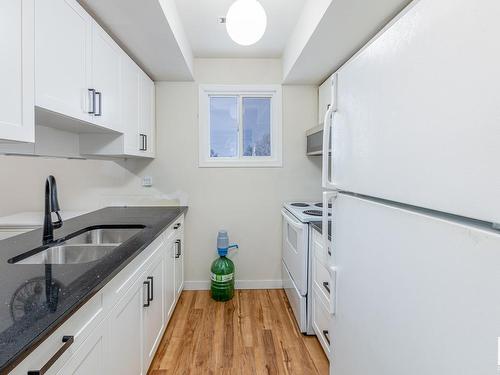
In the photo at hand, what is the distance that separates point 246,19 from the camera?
1.57 metres

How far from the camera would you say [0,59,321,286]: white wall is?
9.71ft

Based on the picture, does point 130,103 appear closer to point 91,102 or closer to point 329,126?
point 91,102

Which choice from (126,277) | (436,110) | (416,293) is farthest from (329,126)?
(126,277)

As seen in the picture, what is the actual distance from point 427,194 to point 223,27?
2.32 meters

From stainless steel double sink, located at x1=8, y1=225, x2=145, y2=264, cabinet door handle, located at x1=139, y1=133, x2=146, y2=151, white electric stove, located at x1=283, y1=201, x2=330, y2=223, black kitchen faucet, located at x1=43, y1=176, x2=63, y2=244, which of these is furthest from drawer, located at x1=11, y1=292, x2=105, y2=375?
cabinet door handle, located at x1=139, y1=133, x2=146, y2=151

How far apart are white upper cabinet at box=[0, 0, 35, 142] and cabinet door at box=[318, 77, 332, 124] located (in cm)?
222

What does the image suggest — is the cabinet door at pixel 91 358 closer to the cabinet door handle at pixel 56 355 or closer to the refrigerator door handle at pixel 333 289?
the cabinet door handle at pixel 56 355

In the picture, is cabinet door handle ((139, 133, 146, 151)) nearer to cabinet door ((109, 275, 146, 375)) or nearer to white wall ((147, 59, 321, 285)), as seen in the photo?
white wall ((147, 59, 321, 285))

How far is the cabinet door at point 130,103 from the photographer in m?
2.09

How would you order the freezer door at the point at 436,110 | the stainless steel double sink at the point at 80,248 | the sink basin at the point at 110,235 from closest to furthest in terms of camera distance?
the freezer door at the point at 436,110 → the stainless steel double sink at the point at 80,248 → the sink basin at the point at 110,235

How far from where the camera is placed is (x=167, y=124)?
2963 mm

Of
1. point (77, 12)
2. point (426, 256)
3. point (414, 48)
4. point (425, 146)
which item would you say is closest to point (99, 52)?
point (77, 12)

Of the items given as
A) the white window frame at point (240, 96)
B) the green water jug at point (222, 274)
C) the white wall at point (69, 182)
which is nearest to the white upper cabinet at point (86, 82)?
the white wall at point (69, 182)

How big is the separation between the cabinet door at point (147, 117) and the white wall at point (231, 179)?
0.38 ft
